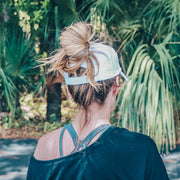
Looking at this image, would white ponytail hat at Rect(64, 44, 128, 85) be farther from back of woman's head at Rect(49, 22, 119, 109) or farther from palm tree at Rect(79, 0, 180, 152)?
palm tree at Rect(79, 0, 180, 152)

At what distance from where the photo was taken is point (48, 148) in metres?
1.23

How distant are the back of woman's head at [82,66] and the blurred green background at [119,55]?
2486mm

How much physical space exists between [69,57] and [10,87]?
4.75 m

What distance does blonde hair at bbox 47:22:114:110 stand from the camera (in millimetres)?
1181

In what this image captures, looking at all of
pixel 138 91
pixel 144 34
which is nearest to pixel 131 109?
pixel 138 91

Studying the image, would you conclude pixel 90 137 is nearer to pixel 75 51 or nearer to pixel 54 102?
pixel 75 51

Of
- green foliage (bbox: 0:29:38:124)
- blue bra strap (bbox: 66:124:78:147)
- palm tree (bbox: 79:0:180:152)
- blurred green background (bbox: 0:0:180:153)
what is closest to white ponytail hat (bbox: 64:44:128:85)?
blue bra strap (bbox: 66:124:78:147)

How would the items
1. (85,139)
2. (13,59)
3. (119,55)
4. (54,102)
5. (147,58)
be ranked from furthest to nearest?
(54,102)
(13,59)
(119,55)
(147,58)
(85,139)

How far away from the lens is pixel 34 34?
5926mm

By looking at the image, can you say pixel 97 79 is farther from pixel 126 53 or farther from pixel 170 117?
pixel 126 53

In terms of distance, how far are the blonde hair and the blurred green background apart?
2.48m

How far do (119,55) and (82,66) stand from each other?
3.97 meters

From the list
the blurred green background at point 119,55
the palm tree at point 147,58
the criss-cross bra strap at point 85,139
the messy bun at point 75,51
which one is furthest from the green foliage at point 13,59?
the criss-cross bra strap at point 85,139

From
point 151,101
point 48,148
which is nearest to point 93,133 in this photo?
point 48,148
